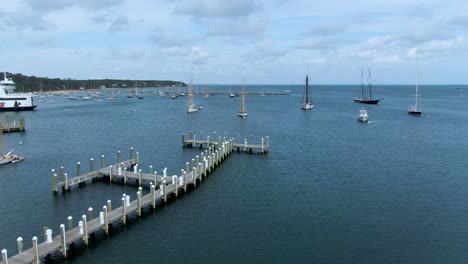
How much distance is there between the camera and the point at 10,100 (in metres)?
128

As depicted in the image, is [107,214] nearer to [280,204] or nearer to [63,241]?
[63,241]

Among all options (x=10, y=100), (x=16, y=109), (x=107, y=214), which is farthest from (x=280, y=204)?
(x=16, y=109)

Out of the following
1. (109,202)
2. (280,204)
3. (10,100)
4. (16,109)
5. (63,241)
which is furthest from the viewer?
(16,109)

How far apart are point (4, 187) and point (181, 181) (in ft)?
62.5

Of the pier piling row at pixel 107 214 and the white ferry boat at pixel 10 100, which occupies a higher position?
the white ferry boat at pixel 10 100

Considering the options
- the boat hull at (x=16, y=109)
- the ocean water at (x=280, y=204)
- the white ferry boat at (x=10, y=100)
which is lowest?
the ocean water at (x=280, y=204)

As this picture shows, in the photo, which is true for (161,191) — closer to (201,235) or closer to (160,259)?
(201,235)

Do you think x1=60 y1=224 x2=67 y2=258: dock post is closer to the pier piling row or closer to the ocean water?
the pier piling row

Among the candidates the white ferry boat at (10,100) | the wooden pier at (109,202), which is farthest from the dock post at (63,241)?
the white ferry boat at (10,100)

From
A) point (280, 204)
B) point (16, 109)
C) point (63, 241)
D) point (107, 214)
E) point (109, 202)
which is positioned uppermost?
point (16, 109)

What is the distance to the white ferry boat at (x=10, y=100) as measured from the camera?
417ft

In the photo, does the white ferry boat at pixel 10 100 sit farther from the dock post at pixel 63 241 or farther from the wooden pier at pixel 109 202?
Result: the dock post at pixel 63 241

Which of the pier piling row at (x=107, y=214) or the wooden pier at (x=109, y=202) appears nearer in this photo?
the pier piling row at (x=107, y=214)

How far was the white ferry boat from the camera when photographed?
417ft
